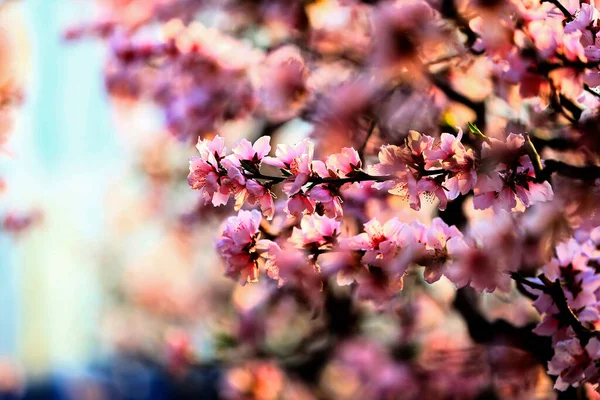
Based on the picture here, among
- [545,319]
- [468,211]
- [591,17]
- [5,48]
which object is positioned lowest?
[468,211]

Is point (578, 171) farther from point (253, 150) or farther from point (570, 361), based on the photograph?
point (253, 150)

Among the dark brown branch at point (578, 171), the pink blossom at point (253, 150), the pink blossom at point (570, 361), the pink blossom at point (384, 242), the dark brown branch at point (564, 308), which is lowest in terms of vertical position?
the pink blossom at point (570, 361)

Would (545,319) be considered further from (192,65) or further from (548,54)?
(192,65)

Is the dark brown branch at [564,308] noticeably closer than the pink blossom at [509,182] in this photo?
No

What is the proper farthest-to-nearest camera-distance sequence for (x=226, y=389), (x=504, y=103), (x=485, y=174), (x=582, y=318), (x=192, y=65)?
(x=226, y=389), (x=192, y=65), (x=504, y=103), (x=582, y=318), (x=485, y=174)

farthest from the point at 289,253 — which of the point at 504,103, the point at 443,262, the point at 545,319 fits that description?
the point at 504,103

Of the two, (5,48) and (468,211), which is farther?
(5,48)

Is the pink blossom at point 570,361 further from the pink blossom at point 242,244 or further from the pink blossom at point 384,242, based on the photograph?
the pink blossom at point 242,244

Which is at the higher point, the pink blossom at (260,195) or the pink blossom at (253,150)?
the pink blossom at (253,150)

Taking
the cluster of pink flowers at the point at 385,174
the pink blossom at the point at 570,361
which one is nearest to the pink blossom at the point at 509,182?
the cluster of pink flowers at the point at 385,174
